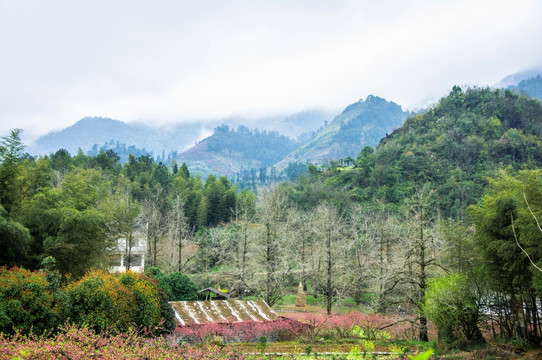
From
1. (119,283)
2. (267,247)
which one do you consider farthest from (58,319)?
(267,247)

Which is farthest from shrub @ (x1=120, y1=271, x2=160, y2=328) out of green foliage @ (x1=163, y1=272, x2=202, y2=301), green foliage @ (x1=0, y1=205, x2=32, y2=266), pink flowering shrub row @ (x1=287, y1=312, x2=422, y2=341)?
green foliage @ (x1=163, y1=272, x2=202, y2=301)

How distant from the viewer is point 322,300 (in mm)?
26547

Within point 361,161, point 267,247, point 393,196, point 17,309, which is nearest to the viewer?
point 17,309

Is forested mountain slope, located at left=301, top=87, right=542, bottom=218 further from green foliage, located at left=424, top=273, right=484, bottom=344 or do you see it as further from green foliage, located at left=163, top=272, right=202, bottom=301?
green foliage, located at left=163, top=272, right=202, bottom=301

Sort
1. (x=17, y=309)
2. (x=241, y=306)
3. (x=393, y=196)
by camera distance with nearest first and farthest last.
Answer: (x=17, y=309) → (x=241, y=306) → (x=393, y=196)

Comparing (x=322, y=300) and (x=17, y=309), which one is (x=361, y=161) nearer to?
(x=322, y=300)

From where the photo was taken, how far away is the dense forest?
13.0 meters

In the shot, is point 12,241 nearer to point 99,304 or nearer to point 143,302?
point 99,304

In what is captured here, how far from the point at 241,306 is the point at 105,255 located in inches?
272

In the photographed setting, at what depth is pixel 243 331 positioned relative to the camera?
47.8ft

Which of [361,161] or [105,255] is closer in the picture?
[105,255]

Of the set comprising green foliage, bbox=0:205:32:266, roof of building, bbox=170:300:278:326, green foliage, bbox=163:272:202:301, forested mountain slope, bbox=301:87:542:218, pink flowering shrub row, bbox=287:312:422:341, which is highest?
forested mountain slope, bbox=301:87:542:218

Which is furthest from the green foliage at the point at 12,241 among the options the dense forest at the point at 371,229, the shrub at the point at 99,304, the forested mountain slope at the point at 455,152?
the forested mountain slope at the point at 455,152

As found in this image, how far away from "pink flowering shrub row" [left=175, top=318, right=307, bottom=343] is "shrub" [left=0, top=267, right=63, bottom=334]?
5319 mm
